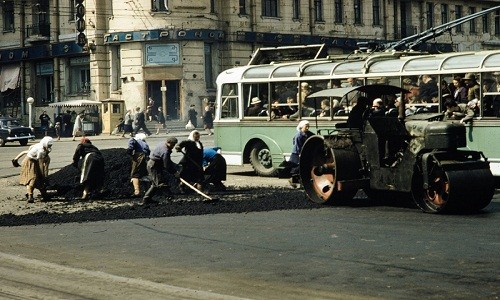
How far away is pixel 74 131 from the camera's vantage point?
57844mm

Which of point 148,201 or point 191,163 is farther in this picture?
point 191,163

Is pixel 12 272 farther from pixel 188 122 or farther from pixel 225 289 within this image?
pixel 188 122

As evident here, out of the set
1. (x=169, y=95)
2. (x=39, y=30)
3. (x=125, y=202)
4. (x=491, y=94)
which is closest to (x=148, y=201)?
(x=125, y=202)

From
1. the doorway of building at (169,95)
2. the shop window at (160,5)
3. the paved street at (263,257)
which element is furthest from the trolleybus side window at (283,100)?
the shop window at (160,5)

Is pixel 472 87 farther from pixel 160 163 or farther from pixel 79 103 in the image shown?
pixel 79 103

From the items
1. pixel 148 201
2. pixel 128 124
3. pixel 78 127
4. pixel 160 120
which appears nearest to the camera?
pixel 148 201

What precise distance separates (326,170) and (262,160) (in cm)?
862

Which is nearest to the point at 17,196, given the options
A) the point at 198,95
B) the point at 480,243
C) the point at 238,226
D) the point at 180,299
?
the point at 238,226

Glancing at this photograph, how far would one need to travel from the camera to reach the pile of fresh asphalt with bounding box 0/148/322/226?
65.6ft

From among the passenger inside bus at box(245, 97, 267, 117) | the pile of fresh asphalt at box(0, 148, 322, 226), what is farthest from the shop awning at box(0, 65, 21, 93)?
the pile of fresh asphalt at box(0, 148, 322, 226)

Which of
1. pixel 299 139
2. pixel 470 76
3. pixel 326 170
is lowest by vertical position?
pixel 326 170

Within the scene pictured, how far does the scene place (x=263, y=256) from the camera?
14141mm

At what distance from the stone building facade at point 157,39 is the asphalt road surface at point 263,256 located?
140 feet

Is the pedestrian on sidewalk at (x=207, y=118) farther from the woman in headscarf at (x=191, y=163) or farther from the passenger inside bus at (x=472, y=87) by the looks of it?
the passenger inside bus at (x=472, y=87)
